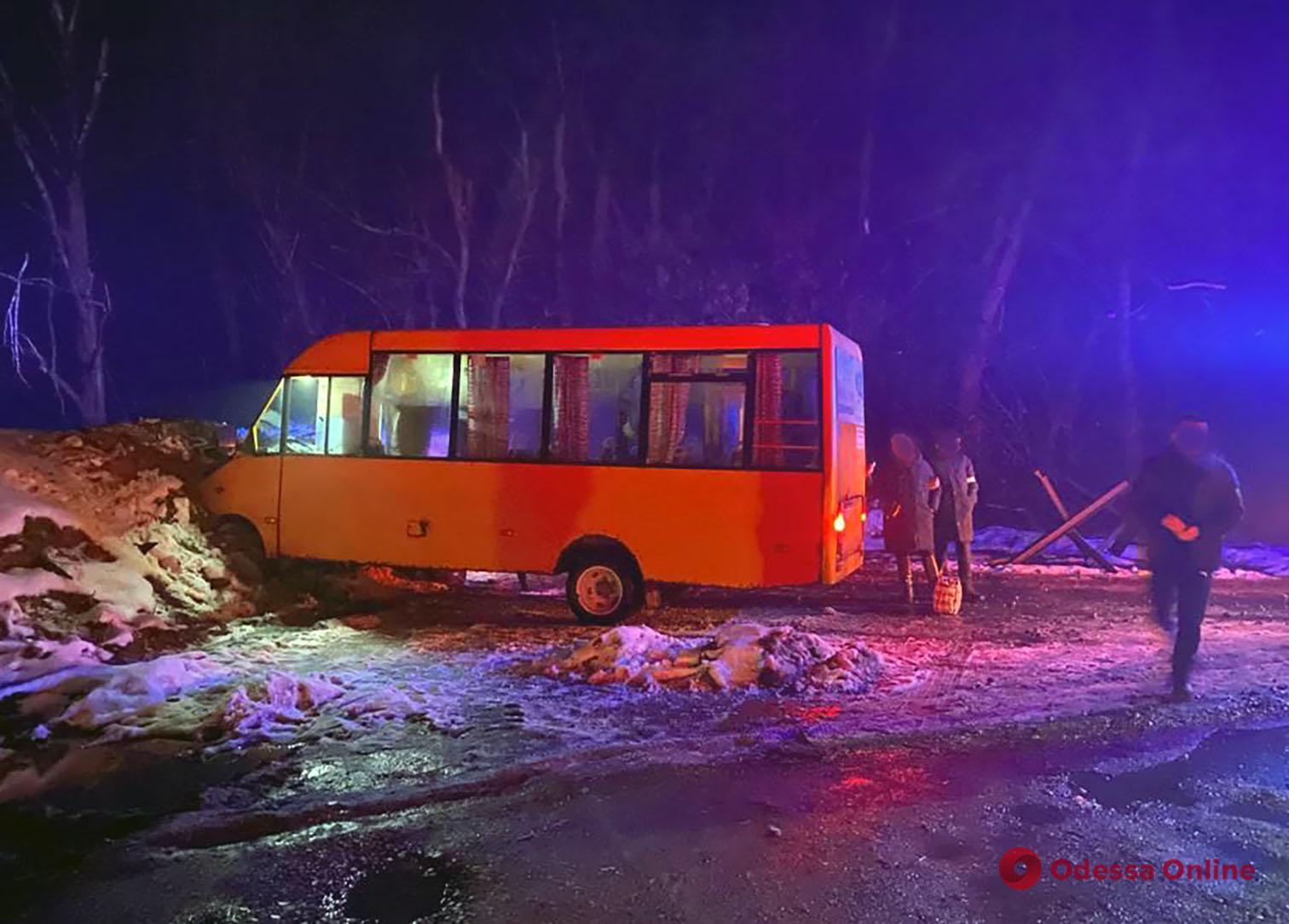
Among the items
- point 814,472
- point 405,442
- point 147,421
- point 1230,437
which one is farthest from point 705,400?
point 1230,437

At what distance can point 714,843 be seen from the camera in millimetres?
4648

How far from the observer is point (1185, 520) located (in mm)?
6898

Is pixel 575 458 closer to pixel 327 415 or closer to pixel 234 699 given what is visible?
pixel 327 415

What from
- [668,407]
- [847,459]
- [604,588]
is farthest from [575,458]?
[847,459]

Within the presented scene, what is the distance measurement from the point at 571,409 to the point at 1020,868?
273 inches

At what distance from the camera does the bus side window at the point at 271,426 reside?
11.4 meters

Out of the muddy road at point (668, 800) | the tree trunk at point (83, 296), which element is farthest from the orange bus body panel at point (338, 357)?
the tree trunk at point (83, 296)

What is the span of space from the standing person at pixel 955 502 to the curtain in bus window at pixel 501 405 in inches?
201

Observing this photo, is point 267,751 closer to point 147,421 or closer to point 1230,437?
point 147,421

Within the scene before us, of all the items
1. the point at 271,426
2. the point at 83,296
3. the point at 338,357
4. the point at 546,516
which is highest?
the point at 83,296

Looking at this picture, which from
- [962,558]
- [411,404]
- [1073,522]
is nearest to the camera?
[411,404]

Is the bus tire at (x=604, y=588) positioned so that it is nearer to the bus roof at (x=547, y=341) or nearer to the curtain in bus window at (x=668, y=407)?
the curtain in bus window at (x=668, y=407)

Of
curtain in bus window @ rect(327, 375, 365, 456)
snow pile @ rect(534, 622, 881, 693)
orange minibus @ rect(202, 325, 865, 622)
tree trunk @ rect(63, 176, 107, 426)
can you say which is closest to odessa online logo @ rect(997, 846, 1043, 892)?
snow pile @ rect(534, 622, 881, 693)

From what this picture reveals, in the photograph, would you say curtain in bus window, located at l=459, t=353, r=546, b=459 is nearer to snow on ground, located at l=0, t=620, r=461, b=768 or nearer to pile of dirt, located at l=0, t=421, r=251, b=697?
snow on ground, located at l=0, t=620, r=461, b=768
